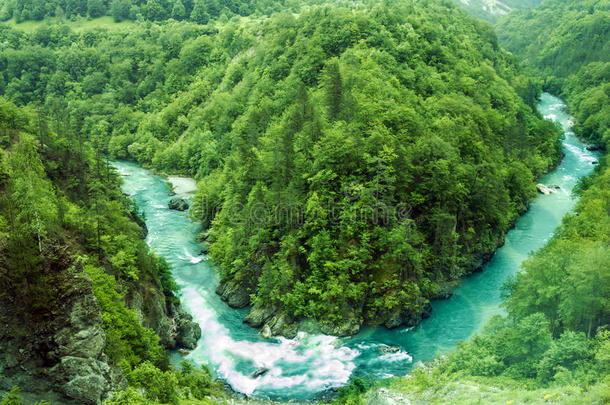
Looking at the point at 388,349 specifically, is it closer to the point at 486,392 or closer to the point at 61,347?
the point at 486,392

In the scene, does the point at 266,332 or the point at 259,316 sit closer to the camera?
the point at 266,332

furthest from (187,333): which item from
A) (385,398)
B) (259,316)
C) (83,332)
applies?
(385,398)

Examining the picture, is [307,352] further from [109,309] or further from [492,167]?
[492,167]

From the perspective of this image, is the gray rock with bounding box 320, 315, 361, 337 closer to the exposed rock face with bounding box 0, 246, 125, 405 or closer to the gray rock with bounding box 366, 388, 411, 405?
the gray rock with bounding box 366, 388, 411, 405

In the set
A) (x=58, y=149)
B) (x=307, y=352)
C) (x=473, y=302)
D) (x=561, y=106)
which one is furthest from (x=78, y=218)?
(x=561, y=106)

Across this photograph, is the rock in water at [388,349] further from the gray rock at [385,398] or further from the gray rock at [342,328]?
the gray rock at [385,398]

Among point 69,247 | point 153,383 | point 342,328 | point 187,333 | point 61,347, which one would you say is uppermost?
point 69,247

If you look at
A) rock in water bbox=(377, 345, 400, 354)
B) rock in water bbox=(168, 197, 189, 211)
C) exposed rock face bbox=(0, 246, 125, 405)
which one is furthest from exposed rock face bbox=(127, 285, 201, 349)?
rock in water bbox=(168, 197, 189, 211)
